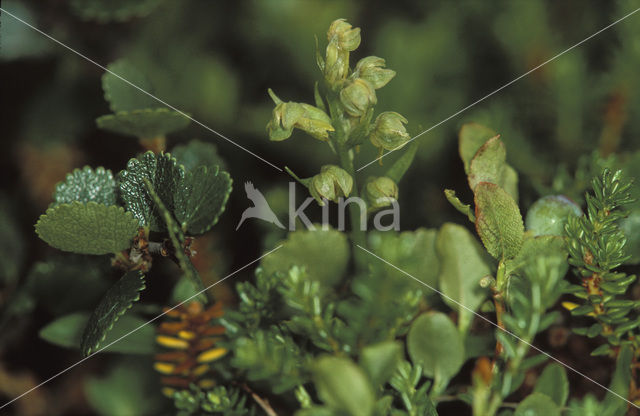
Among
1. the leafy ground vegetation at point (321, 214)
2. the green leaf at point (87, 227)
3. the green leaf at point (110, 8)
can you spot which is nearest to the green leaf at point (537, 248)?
the leafy ground vegetation at point (321, 214)

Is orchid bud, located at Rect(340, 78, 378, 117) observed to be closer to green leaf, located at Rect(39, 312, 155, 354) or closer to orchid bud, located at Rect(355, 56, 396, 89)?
orchid bud, located at Rect(355, 56, 396, 89)

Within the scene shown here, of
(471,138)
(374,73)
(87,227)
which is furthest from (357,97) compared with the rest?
Result: (87,227)

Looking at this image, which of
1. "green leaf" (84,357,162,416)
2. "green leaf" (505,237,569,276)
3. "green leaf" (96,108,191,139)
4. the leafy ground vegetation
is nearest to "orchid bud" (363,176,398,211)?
the leafy ground vegetation

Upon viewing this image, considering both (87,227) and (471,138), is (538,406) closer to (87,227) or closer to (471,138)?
(471,138)

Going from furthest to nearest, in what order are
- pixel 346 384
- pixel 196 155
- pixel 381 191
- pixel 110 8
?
pixel 110 8, pixel 196 155, pixel 381 191, pixel 346 384

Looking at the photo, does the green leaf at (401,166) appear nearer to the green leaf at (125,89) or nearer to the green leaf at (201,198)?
the green leaf at (201,198)
